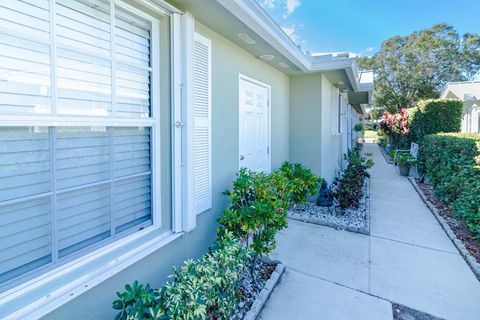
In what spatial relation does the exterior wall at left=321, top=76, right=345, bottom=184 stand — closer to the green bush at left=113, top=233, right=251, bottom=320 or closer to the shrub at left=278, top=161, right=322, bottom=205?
the shrub at left=278, top=161, right=322, bottom=205

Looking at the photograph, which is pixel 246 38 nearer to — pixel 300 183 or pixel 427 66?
pixel 300 183

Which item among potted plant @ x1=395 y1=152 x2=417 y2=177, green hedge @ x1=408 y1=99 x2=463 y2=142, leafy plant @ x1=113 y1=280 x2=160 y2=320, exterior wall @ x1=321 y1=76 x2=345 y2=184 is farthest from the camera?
green hedge @ x1=408 y1=99 x2=463 y2=142

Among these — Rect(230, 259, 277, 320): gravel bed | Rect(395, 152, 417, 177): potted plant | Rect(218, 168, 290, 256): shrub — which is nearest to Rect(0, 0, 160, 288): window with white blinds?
Rect(218, 168, 290, 256): shrub

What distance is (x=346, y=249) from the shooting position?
4090mm

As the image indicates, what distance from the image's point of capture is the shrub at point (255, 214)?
315cm

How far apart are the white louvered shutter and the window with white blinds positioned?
0.73 meters

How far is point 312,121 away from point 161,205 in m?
4.54

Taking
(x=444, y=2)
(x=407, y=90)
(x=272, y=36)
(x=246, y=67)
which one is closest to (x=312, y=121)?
(x=246, y=67)

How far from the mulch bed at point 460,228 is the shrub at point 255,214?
2.97 metres

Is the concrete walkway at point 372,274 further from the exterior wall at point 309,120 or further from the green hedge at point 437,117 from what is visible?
the green hedge at point 437,117

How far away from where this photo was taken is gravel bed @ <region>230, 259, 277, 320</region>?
2.66 meters

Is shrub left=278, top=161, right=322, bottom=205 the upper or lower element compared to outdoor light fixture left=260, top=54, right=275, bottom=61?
lower

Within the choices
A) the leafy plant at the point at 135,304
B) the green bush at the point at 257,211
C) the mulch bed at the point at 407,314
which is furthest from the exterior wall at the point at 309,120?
the leafy plant at the point at 135,304

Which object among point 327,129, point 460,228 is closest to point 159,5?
point 327,129
